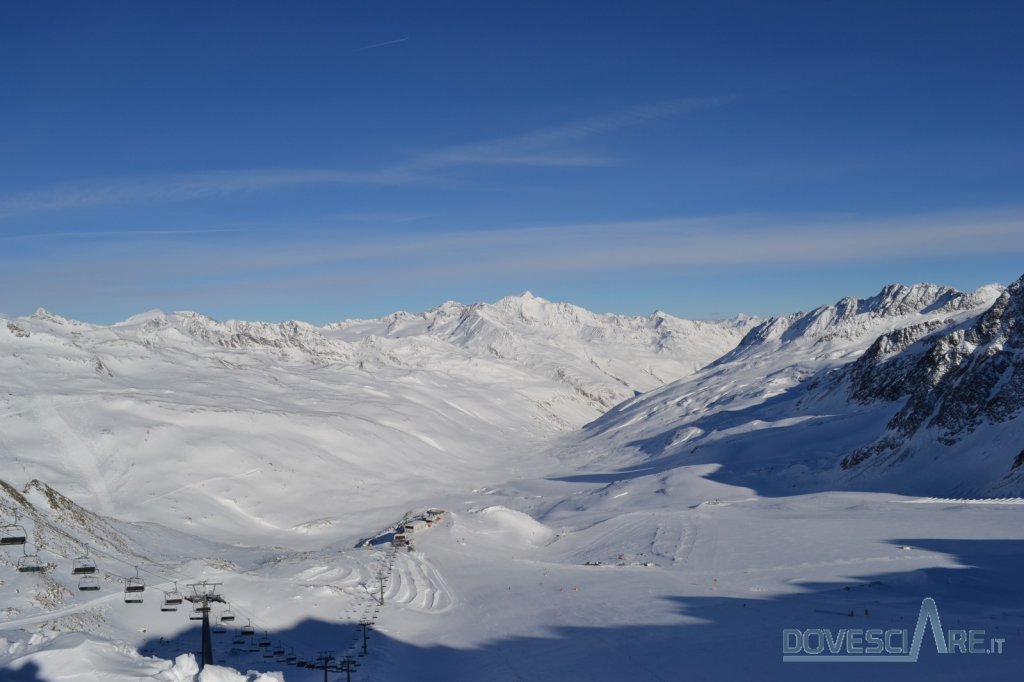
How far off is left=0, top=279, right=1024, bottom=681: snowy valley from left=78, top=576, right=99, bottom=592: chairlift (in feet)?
1.09

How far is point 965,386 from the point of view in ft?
324

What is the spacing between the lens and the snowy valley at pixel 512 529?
3812cm

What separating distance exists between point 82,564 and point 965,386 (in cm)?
9944

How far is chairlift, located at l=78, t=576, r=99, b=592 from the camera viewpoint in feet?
122

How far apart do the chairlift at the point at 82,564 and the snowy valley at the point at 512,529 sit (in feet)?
2.10

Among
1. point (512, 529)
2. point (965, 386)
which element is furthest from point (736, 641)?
point (965, 386)

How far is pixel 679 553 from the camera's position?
64750mm

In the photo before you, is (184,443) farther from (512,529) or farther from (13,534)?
(13,534)

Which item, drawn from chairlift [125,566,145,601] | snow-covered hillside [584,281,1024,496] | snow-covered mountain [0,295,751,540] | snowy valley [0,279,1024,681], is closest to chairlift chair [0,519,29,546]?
snowy valley [0,279,1024,681]

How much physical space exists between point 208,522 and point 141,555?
161 feet

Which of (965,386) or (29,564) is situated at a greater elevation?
(965,386)

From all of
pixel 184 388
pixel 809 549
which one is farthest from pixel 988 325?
pixel 184 388

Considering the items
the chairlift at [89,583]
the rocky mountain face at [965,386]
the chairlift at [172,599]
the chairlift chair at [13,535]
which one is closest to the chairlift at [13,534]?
the chairlift chair at [13,535]

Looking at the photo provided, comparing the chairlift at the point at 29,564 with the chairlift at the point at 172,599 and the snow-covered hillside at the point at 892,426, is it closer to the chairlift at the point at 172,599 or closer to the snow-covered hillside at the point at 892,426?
the chairlift at the point at 172,599
